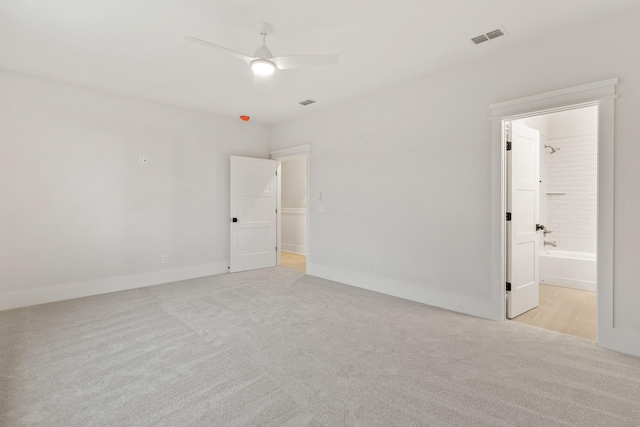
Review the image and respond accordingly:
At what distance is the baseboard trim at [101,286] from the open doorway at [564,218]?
452cm

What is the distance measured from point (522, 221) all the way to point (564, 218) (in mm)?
2482

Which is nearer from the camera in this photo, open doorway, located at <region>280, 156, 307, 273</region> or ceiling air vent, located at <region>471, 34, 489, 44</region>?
ceiling air vent, located at <region>471, 34, 489, 44</region>

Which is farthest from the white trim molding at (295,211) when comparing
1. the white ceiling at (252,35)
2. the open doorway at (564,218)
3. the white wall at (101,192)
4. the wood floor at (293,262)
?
the open doorway at (564,218)

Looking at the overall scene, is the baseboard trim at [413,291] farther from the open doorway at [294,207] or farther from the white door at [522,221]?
the open doorway at [294,207]

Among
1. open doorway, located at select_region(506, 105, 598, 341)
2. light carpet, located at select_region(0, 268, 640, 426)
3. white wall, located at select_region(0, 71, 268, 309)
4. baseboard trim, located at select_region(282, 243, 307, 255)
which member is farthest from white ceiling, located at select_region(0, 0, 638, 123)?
baseboard trim, located at select_region(282, 243, 307, 255)

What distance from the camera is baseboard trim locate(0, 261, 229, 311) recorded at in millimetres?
3586

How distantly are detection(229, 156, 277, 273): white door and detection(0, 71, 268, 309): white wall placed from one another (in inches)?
7.4

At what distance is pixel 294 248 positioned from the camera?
301 inches

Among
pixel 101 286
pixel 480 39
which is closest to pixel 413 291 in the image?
pixel 480 39

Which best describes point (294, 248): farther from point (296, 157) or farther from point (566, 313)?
point (566, 313)

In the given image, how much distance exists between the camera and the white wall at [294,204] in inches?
295

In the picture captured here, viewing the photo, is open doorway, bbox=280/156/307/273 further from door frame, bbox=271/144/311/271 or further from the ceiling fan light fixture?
the ceiling fan light fixture

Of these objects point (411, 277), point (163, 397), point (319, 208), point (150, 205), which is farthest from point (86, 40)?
point (411, 277)

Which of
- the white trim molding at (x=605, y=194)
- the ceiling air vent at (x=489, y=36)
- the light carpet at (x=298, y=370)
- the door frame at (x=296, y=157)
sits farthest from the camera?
the door frame at (x=296, y=157)
